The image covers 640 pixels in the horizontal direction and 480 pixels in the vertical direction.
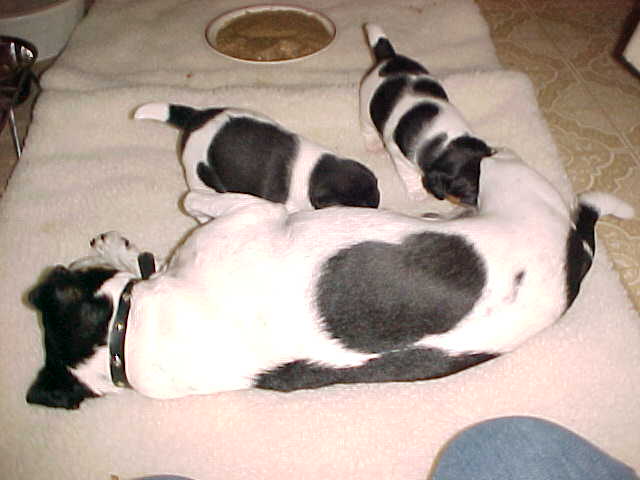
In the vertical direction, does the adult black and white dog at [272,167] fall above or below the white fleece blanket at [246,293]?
above

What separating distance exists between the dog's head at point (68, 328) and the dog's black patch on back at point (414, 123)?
1.45 metres

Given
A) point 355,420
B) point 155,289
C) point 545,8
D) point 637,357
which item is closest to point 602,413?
point 637,357

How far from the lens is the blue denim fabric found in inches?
65.6

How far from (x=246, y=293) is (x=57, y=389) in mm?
695

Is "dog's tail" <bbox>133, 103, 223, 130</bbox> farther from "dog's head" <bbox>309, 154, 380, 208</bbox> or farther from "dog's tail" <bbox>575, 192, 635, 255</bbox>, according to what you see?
"dog's tail" <bbox>575, 192, 635, 255</bbox>

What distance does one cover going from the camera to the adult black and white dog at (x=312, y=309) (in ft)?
5.93

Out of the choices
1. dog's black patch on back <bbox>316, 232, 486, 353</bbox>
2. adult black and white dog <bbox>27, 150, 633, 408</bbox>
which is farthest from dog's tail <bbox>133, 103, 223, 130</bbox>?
dog's black patch on back <bbox>316, 232, 486, 353</bbox>

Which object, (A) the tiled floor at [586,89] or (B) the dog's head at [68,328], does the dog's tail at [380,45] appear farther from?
(B) the dog's head at [68,328]

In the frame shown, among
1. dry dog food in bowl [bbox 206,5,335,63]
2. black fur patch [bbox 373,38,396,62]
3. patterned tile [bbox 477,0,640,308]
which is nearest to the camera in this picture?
black fur patch [bbox 373,38,396,62]

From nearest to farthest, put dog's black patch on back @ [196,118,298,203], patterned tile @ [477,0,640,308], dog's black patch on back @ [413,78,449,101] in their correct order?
dog's black patch on back @ [196,118,298,203] < dog's black patch on back @ [413,78,449,101] < patterned tile @ [477,0,640,308]

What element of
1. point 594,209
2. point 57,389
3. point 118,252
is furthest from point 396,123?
point 57,389

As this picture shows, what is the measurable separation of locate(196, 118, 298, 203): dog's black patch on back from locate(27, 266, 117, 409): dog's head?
76 centimetres

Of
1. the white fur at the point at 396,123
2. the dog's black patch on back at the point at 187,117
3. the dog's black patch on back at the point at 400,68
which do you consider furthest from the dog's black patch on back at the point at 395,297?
the dog's black patch on back at the point at 400,68

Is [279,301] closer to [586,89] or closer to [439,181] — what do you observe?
[439,181]
